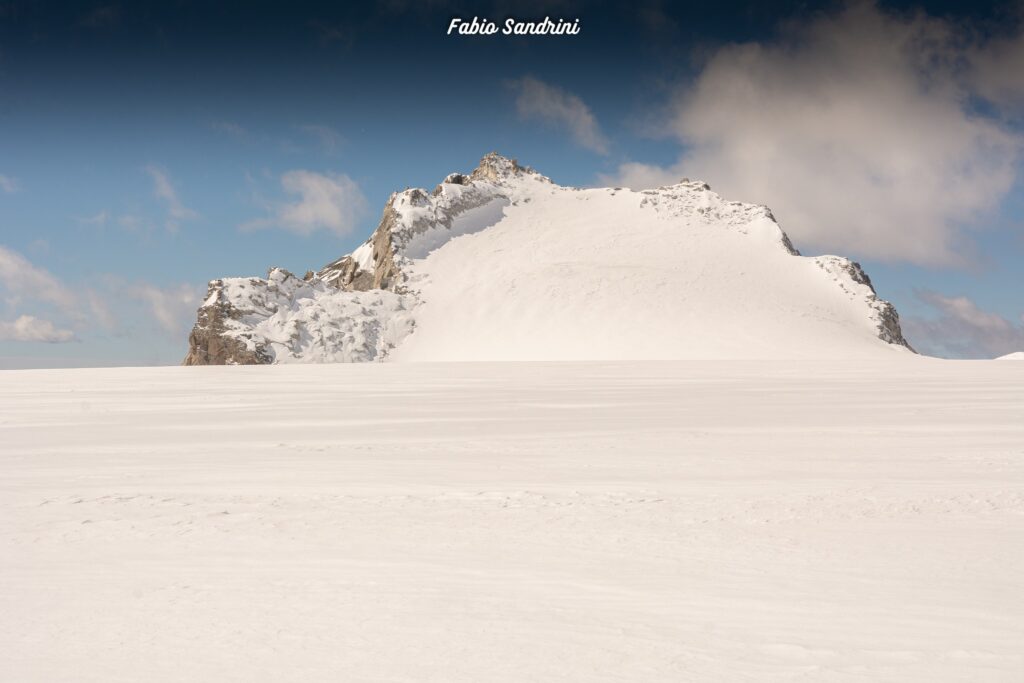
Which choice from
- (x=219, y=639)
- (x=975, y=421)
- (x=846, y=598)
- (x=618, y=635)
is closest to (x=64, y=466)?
(x=219, y=639)

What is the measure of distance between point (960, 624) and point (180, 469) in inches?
328

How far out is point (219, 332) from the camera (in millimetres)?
68500

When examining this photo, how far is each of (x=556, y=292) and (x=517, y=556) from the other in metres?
70.6

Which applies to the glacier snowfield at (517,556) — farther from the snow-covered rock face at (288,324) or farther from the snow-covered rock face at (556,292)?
the snow-covered rock face at (288,324)

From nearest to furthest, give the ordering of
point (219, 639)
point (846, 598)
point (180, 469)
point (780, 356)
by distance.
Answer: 1. point (219, 639)
2. point (846, 598)
3. point (180, 469)
4. point (780, 356)

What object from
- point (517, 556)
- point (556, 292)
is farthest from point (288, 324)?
point (517, 556)

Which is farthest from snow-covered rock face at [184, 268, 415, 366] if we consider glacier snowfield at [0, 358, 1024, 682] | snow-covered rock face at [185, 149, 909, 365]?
glacier snowfield at [0, 358, 1024, 682]

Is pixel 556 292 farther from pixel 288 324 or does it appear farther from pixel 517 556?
pixel 517 556

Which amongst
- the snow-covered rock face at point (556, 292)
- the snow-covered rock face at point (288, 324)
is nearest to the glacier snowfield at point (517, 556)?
the snow-covered rock face at point (556, 292)

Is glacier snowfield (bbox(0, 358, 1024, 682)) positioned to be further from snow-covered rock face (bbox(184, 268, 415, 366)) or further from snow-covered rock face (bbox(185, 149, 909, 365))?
snow-covered rock face (bbox(184, 268, 415, 366))

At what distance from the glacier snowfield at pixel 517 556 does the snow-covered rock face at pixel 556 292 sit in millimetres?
54691

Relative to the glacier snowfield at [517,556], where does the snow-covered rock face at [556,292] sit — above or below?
above

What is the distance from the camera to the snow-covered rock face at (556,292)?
6869 centimetres

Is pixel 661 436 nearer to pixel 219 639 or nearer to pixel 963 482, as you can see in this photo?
pixel 963 482
